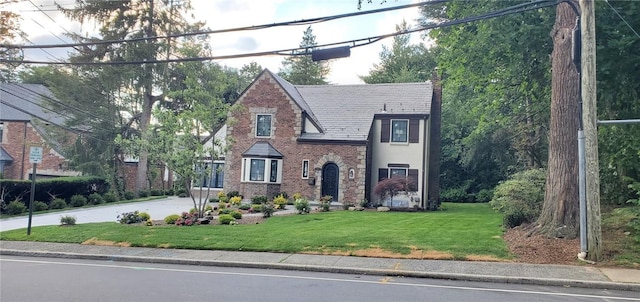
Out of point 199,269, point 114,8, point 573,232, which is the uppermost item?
point 114,8

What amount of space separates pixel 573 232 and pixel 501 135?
68.6 ft

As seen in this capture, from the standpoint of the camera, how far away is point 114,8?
3170 cm

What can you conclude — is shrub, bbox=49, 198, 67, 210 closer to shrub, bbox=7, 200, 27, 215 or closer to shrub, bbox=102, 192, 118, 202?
shrub, bbox=7, 200, 27, 215

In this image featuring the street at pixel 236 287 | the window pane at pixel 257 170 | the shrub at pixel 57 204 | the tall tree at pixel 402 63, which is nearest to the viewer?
the street at pixel 236 287

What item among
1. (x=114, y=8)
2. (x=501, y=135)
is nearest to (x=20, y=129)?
(x=114, y=8)

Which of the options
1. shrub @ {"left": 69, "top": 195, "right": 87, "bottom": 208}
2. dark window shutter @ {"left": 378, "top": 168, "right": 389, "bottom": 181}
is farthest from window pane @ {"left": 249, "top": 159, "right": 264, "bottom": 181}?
shrub @ {"left": 69, "top": 195, "right": 87, "bottom": 208}

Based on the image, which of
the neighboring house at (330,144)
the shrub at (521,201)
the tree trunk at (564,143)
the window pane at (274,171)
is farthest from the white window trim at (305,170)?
the tree trunk at (564,143)

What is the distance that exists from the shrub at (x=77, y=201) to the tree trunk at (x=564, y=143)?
22906 mm

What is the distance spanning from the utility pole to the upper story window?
2064 centimetres

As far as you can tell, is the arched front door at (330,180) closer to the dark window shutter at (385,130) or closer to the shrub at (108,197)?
the dark window shutter at (385,130)

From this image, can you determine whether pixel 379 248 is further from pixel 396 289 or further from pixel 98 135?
pixel 98 135

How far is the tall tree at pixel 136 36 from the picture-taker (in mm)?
31578

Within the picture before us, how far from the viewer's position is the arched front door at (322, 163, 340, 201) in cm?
2706

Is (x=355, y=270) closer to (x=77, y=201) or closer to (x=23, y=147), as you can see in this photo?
(x=77, y=201)
